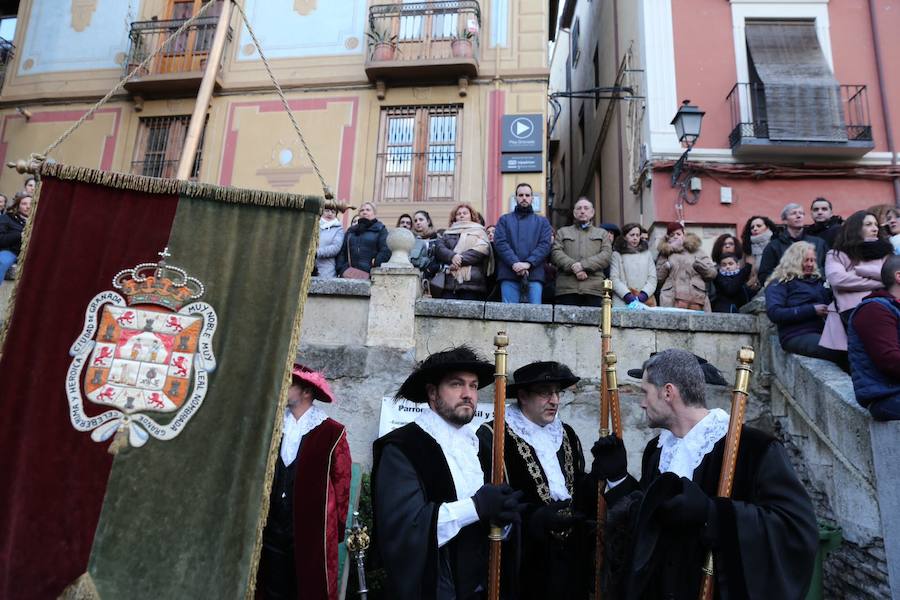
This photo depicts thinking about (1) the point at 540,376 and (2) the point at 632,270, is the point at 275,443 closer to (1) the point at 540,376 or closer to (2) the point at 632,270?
(1) the point at 540,376

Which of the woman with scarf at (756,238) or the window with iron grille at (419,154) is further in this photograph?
the window with iron grille at (419,154)

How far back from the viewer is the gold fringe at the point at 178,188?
3475 mm

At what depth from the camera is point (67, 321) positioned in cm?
328

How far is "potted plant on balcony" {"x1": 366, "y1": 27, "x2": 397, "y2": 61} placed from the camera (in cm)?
1252

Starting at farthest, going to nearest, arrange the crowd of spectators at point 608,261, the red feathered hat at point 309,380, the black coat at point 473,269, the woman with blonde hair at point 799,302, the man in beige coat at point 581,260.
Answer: the black coat at point 473,269 < the man in beige coat at point 581,260 < the crowd of spectators at point 608,261 < the woman with blonde hair at point 799,302 < the red feathered hat at point 309,380

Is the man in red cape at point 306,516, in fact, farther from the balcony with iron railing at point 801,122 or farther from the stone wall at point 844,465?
the balcony with iron railing at point 801,122

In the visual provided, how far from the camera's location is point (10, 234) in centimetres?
662

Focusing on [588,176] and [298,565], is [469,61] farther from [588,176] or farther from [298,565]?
[298,565]

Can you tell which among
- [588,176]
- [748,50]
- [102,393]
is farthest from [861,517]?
[588,176]

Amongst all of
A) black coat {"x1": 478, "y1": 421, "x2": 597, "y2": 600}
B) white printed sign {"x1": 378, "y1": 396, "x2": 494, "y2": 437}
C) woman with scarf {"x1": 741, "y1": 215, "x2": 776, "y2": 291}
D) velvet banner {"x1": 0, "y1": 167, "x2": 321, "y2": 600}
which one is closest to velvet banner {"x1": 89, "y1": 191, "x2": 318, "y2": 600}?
velvet banner {"x1": 0, "y1": 167, "x2": 321, "y2": 600}

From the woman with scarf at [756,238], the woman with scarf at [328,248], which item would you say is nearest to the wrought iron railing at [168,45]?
the woman with scarf at [328,248]

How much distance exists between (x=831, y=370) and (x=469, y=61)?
906cm

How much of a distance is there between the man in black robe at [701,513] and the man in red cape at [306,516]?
1.48m

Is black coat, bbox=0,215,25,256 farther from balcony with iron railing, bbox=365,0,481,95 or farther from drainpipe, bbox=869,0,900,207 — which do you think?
drainpipe, bbox=869,0,900,207
